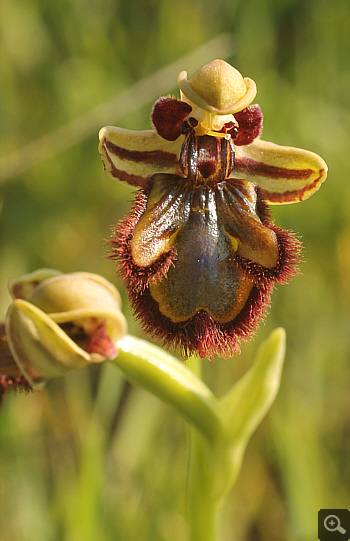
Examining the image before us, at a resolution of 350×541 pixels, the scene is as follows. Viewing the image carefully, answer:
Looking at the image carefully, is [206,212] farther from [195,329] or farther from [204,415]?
[204,415]

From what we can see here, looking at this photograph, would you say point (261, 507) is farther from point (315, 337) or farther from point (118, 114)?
point (118, 114)

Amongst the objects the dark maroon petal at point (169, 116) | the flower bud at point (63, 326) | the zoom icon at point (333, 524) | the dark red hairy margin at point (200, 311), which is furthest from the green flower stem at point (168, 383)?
the zoom icon at point (333, 524)

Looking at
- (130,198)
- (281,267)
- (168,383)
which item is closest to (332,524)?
(168,383)

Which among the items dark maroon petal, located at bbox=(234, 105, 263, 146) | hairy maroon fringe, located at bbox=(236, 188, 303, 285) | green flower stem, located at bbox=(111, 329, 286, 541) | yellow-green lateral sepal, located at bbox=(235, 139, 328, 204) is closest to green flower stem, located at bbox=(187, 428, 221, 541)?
green flower stem, located at bbox=(111, 329, 286, 541)

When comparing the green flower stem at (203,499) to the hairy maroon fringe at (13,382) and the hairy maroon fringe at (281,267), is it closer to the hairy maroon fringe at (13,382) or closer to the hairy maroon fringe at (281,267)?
the hairy maroon fringe at (13,382)

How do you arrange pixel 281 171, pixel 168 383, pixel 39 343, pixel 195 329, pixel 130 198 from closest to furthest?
pixel 195 329 → pixel 39 343 → pixel 281 171 → pixel 168 383 → pixel 130 198
